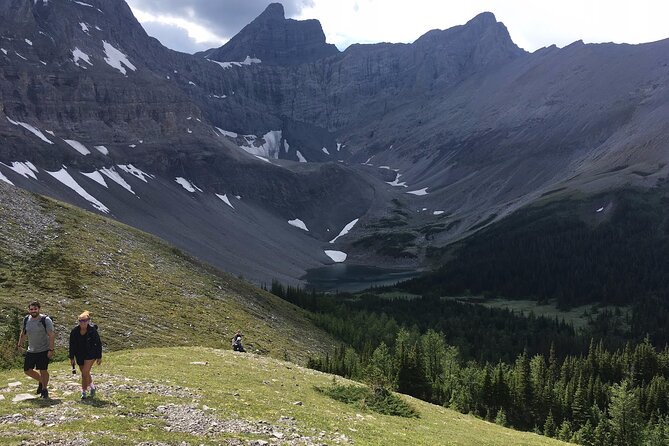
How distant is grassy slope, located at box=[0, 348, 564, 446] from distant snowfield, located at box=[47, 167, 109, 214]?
155 meters

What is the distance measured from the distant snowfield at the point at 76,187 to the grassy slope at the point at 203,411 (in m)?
155

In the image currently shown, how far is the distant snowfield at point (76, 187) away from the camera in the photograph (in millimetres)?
174125

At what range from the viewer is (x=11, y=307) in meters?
37.4

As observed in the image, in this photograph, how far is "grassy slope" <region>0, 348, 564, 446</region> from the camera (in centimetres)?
1639

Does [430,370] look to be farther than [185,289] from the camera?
Yes

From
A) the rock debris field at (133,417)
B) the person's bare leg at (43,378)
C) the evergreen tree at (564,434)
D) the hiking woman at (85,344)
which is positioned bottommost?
the evergreen tree at (564,434)

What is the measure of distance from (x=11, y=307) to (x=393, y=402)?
27790mm

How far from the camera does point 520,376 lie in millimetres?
69562

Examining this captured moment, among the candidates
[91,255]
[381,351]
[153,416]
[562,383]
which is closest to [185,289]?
[91,255]

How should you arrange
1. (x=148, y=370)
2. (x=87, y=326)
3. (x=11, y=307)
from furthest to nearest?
(x=11, y=307) < (x=148, y=370) < (x=87, y=326)

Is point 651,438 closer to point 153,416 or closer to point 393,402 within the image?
point 393,402

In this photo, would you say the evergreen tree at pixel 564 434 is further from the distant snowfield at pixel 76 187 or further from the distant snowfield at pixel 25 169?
the distant snowfield at pixel 25 169

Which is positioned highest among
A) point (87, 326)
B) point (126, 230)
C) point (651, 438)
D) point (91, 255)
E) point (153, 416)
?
point (126, 230)

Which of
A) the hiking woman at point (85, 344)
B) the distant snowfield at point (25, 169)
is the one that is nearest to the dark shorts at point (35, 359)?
the hiking woman at point (85, 344)
